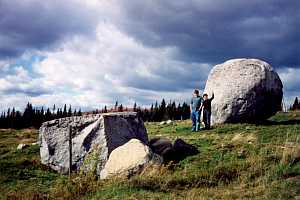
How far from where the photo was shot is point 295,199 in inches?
357

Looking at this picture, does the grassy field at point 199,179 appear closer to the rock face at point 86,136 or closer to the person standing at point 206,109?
the rock face at point 86,136

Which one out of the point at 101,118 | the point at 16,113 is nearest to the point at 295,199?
the point at 101,118

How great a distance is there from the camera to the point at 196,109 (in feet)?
72.5

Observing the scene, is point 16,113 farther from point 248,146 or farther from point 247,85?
point 248,146

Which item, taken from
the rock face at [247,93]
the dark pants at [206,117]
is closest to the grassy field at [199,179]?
the dark pants at [206,117]

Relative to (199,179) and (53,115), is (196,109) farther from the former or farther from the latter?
(53,115)

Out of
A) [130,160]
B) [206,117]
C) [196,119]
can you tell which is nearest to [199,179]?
[130,160]

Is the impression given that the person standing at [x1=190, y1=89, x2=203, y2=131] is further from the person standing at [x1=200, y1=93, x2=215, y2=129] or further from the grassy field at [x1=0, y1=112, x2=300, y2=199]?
the grassy field at [x1=0, y1=112, x2=300, y2=199]

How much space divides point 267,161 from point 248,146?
2.82 m

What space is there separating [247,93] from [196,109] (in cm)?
252

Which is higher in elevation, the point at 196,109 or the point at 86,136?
the point at 196,109

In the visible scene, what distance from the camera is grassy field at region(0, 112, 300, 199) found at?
9945 millimetres

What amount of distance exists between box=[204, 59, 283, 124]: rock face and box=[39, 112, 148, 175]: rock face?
7009 mm

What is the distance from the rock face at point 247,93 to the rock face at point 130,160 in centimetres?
978
